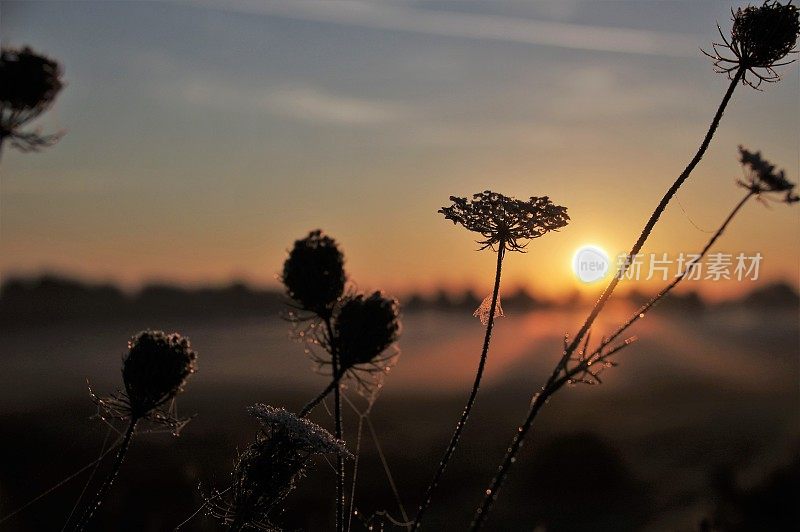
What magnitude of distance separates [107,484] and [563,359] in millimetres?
1970

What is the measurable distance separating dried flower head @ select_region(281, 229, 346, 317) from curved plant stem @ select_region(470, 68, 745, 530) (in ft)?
3.73

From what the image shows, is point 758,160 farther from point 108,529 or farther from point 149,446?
point 149,446

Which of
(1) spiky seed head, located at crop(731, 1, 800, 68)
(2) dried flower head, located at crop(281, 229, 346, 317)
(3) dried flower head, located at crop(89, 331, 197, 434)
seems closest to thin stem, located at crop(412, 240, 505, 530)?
(2) dried flower head, located at crop(281, 229, 346, 317)

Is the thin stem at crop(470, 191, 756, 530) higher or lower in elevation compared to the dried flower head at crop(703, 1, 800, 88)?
lower

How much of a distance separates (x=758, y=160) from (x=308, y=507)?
14215mm

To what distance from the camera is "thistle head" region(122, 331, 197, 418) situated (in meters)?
3.94

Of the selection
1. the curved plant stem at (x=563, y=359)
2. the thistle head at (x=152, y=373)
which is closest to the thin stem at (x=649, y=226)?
the curved plant stem at (x=563, y=359)

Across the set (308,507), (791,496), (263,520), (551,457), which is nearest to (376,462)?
(551,457)

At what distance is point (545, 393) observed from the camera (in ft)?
10.5

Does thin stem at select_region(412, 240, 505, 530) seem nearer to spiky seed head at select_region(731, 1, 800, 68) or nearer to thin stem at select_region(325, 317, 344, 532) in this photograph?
thin stem at select_region(325, 317, 344, 532)

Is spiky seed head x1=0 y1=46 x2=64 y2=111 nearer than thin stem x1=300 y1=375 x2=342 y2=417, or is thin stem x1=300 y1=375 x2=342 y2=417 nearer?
spiky seed head x1=0 y1=46 x2=64 y2=111

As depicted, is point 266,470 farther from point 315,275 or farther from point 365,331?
point 315,275

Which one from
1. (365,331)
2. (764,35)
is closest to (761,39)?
(764,35)

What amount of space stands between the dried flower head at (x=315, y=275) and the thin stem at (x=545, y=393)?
116 cm
